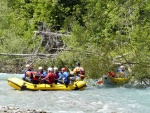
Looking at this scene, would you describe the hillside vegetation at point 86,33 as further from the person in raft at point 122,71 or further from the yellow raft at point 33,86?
the yellow raft at point 33,86

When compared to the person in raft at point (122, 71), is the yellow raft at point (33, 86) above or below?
below

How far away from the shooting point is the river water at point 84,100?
12.1m

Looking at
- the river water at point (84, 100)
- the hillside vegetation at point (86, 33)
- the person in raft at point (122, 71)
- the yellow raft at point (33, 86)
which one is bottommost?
the river water at point (84, 100)

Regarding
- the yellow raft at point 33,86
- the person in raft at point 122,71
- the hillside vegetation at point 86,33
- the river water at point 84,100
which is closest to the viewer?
the hillside vegetation at point 86,33

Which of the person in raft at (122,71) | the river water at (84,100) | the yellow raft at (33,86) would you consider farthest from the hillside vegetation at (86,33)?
the yellow raft at (33,86)

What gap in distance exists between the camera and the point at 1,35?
26.1 m

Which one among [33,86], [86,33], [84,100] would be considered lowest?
[84,100]

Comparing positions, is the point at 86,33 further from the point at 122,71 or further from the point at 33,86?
the point at 122,71

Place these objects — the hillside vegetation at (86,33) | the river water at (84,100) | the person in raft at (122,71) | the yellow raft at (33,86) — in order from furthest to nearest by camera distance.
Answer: the person in raft at (122,71) → the yellow raft at (33,86) → the river water at (84,100) → the hillside vegetation at (86,33)

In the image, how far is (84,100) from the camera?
14.0m

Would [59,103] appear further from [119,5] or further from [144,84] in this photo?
[144,84]

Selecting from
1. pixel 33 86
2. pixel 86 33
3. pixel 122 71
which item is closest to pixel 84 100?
pixel 33 86

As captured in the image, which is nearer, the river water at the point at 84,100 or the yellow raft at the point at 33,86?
the river water at the point at 84,100

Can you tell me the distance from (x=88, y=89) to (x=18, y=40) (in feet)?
29.3
